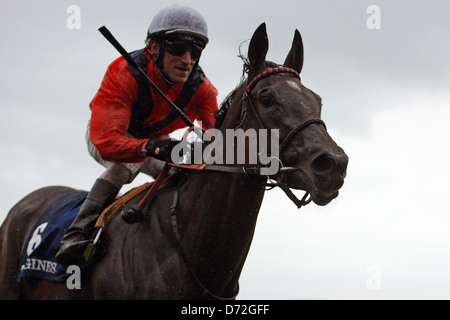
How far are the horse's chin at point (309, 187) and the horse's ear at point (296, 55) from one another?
4.50 feet

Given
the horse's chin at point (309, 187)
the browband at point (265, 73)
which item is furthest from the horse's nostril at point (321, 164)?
the browband at point (265, 73)

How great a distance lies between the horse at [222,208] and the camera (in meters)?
5.04

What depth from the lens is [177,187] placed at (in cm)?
595

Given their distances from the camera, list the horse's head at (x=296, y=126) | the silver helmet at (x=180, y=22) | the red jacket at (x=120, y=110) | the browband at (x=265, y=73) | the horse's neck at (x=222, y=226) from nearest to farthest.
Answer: the horse's head at (x=296, y=126), the horse's neck at (x=222, y=226), the browband at (x=265, y=73), the red jacket at (x=120, y=110), the silver helmet at (x=180, y=22)

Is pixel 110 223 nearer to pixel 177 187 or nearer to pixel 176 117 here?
pixel 177 187

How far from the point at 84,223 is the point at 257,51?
245 cm

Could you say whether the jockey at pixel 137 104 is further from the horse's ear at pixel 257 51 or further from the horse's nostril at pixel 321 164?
the horse's nostril at pixel 321 164

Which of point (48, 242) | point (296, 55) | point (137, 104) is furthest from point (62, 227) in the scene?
point (296, 55)

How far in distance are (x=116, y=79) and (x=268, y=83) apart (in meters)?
1.79

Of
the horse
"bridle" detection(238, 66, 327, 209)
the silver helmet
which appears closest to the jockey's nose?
the silver helmet

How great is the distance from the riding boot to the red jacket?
0.46m

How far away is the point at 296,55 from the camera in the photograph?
5.94 m

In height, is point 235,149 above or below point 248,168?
above

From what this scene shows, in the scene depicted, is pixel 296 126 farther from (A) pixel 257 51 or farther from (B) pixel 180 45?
(B) pixel 180 45
